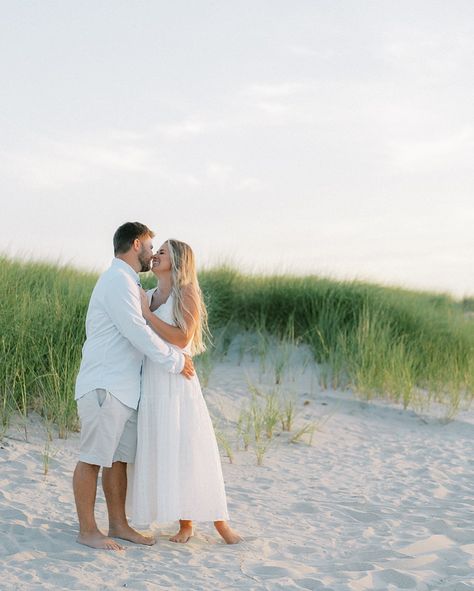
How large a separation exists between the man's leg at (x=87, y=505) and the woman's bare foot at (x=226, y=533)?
63 centimetres

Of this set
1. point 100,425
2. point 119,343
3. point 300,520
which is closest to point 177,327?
point 119,343

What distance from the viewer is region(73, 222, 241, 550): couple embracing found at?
447 centimetres

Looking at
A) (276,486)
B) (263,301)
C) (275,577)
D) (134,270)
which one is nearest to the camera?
(275,577)

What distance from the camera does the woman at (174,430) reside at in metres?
4.56

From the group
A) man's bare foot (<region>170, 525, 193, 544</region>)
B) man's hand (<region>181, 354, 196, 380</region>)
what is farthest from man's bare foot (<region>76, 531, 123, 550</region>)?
man's hand (<region>181, 354, 196, 380</region>)

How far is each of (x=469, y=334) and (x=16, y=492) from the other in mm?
8555

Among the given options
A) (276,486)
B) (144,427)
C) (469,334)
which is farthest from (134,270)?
(469,334)

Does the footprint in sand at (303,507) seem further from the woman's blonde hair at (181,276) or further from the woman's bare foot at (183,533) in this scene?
the woman's blonde hair at (181,276)

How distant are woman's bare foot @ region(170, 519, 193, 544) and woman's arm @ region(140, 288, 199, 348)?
118cm

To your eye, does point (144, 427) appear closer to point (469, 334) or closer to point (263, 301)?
point (263, 301)

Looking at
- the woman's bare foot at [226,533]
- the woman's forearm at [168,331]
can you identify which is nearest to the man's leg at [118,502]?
the woman's bare foot at [226,533]

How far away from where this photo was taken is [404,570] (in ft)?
14.5

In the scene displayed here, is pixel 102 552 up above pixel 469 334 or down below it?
below

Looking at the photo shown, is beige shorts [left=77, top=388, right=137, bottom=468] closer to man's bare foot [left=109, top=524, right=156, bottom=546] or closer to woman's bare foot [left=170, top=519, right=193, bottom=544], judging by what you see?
man's bare foot [left=109, top=524, right=156, bottom=546]
